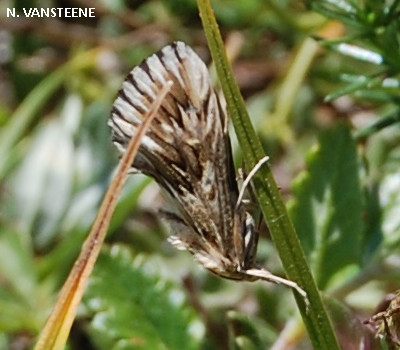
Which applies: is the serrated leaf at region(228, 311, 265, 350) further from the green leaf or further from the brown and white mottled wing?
the green leaf

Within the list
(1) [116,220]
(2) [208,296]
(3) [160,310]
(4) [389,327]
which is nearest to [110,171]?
(1) [116,220]

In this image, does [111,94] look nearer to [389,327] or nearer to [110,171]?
[110,171]

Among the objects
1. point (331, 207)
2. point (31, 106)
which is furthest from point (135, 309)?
point (31, 106)

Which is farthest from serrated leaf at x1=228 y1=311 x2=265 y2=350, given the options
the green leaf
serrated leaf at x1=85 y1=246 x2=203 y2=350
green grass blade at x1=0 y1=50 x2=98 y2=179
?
green grass blade at x1=0 y1=50 x2=98 y2=179

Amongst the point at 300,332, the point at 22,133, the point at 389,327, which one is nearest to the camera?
the point at 389,327

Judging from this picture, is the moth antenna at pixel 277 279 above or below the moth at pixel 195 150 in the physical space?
below

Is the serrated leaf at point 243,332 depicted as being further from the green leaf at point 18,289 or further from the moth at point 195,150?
the green leaf at point 18,289

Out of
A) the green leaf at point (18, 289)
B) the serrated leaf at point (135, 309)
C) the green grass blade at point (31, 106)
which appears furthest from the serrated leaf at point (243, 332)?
the green grass blade at point (31, 106)
